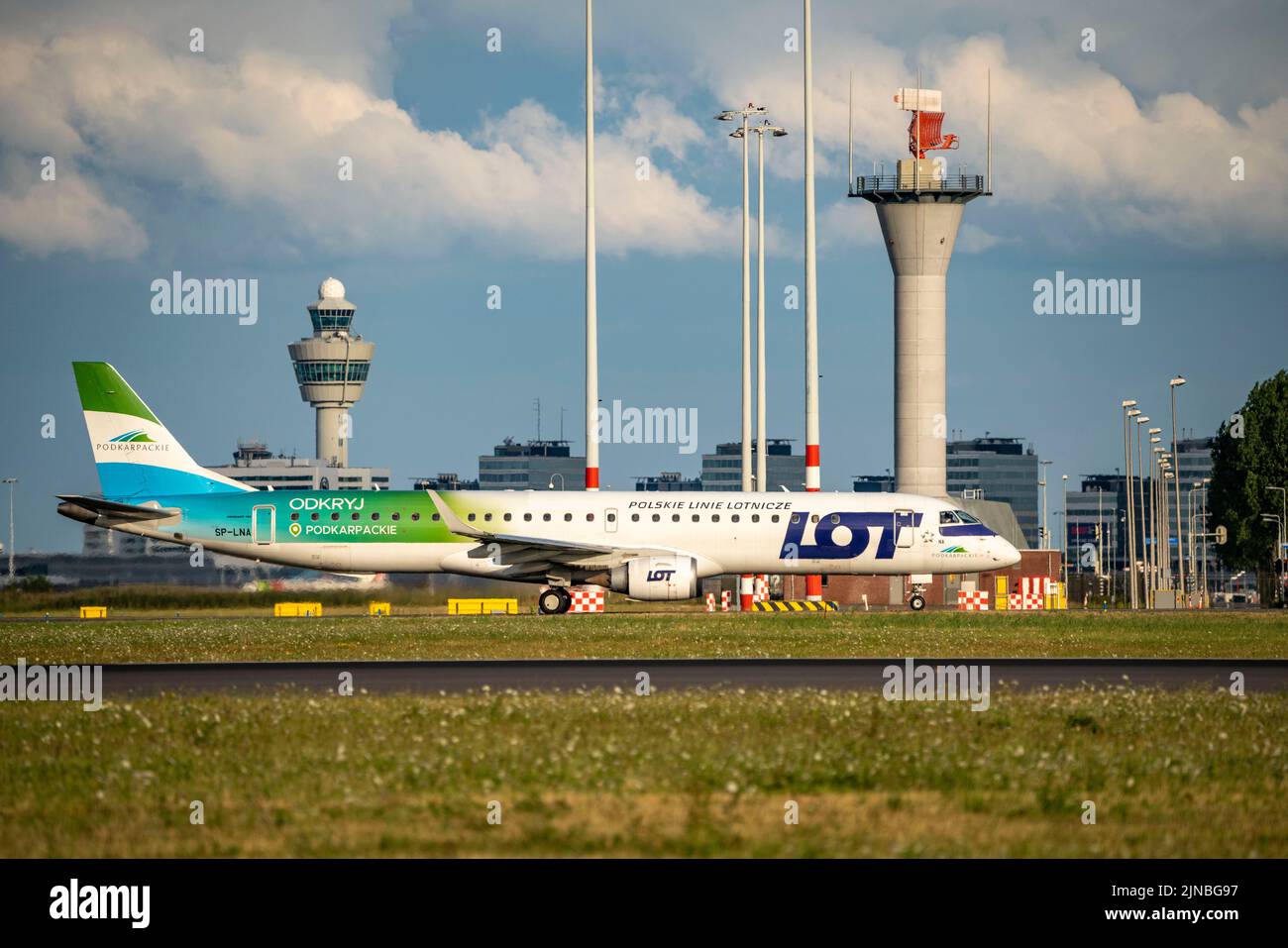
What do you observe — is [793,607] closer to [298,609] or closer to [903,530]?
[903,530]

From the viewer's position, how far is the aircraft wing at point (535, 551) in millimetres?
46594

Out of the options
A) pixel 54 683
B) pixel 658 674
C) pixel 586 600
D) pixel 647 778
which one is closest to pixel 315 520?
pixel 586 600

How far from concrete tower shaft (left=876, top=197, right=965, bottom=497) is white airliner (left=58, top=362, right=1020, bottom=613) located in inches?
1565

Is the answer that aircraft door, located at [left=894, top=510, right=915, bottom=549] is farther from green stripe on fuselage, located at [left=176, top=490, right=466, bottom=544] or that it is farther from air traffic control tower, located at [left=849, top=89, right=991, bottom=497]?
air traffic control tower, located at [left=849, top=89, right=991, bottom=497]

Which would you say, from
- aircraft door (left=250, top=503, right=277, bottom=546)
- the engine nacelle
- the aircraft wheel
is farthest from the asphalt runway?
aircraft door (left=250, top=503, right=277, bottom=546)

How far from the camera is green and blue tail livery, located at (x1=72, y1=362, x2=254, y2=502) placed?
4862 centimetres

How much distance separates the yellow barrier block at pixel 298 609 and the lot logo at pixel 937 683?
1036 inches

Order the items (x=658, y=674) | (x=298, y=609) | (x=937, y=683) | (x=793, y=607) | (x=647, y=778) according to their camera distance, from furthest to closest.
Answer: (x=793, y=607), (x=298, y=609), (x=658, y=674), (x=937, y=683), (x=647, y=778)

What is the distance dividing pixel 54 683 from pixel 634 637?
559 inches

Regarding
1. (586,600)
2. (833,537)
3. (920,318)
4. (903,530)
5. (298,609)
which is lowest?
(298,609)

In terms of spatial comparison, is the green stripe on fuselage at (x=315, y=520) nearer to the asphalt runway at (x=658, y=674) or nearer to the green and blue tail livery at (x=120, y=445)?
the green and blue tail livery at (x=120, y=445)

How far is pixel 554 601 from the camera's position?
47969 mm
